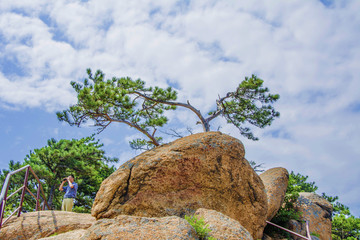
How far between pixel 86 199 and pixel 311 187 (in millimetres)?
20244

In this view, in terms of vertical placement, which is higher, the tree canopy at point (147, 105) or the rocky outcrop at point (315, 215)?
the tree canopy at point (147, 105)

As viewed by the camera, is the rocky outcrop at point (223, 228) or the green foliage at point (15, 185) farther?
the green foliage at point (15, 185)

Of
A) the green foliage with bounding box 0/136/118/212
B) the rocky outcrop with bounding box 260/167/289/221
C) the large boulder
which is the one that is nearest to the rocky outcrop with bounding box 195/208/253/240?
the large boulder

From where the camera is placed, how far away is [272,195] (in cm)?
930

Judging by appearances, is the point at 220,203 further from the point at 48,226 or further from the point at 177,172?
the point at 48,226

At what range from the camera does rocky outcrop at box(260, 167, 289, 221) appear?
30.1ft

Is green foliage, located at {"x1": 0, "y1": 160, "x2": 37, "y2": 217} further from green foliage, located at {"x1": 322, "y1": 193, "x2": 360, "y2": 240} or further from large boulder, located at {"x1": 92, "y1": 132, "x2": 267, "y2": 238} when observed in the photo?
green foliage, located at {"x1": 322, "y1": 193, "x2": 360, "y2": 240}

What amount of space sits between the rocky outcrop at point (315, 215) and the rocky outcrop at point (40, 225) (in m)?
6.81

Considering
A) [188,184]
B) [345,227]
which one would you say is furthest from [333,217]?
[188,184]

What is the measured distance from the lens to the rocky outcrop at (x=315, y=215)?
1013cm

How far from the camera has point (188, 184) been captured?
6984 mm

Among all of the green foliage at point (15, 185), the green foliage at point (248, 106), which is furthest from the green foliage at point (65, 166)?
the green foliage at point (248, 106)

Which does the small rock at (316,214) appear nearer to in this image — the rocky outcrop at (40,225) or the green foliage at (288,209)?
the green foliage at (288,209)

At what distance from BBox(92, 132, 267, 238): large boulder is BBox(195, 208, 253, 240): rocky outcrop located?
62.7 inches
